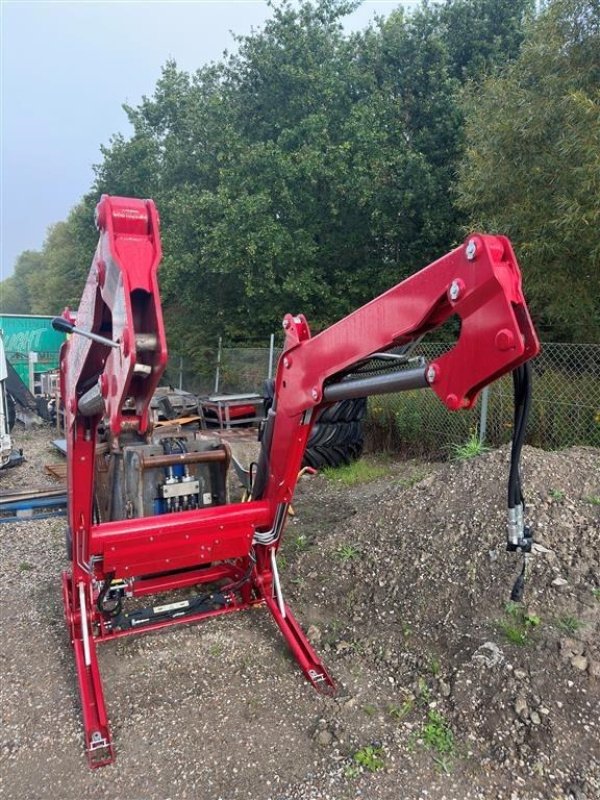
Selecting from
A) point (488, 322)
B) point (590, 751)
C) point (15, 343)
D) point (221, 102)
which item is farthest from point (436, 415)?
point (15, 343)

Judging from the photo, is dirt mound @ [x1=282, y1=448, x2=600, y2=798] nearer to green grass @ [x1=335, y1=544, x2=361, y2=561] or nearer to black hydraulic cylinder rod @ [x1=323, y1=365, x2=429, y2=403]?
green grass @ [x1=335, y1=544, x2=361, y2=561]

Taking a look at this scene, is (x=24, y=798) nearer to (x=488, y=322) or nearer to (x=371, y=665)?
(x=371, y=665)

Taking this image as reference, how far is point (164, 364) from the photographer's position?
222cm

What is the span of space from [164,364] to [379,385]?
0.87 m

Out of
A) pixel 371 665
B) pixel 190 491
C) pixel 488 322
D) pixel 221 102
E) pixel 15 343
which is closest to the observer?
pixel 488 322

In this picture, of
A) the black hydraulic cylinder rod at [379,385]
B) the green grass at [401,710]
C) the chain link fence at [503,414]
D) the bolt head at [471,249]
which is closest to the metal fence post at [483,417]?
the chain link fence at [503,414]

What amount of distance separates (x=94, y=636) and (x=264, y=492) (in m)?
1.36

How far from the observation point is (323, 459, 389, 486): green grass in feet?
24.5

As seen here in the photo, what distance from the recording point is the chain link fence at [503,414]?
6.57 meters

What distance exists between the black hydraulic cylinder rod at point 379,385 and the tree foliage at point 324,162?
10406mm

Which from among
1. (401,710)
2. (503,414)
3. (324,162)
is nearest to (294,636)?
(401,710)

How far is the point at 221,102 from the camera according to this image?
14883mm

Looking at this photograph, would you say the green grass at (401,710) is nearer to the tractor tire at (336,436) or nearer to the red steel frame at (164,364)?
the red steel frame at (164,364)

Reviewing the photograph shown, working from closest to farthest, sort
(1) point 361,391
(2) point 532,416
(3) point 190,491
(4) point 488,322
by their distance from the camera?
(4) point 488,322 → (1) point 361,391 → (3) point 190,491 → (2) point 532,416
